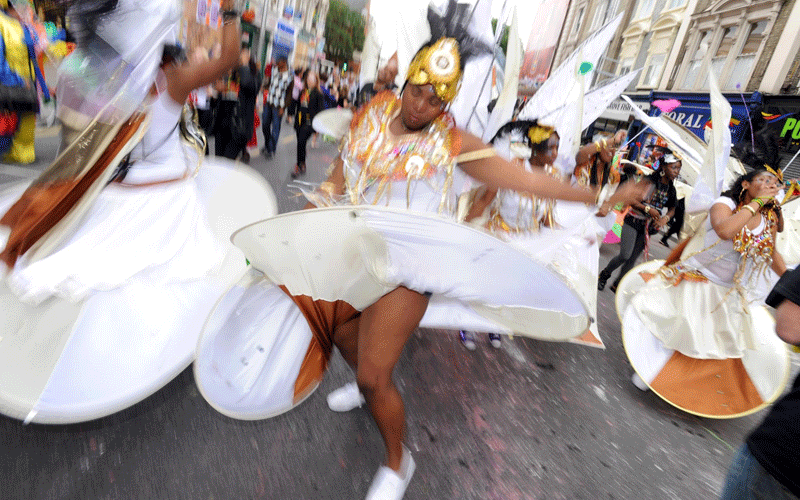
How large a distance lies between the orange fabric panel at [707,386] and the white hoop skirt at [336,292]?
189 centimetres

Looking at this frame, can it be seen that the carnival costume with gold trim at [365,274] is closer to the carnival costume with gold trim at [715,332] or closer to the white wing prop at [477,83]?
the white wing prop at [477,83]

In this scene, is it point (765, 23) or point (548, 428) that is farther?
point (765, 23)

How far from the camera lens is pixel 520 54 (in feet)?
8.55

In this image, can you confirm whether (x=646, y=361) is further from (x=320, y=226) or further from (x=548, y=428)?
(x=320, y=226)

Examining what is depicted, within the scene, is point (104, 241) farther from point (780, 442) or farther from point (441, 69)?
point (780, 442)

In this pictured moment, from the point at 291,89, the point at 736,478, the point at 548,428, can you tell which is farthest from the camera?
the point at 291,89

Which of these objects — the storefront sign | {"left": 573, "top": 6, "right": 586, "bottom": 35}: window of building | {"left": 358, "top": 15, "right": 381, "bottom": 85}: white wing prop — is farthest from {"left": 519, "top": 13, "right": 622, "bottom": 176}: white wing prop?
{"left": 573, "top": 6, "right": 586, "bottom": 35}: window of building

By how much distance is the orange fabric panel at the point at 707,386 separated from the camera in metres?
2.83

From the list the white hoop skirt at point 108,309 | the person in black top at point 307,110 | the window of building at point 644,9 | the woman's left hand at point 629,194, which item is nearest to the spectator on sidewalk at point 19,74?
the person in black top at point 307,110

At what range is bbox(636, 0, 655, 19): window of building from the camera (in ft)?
64.2

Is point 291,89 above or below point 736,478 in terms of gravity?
above

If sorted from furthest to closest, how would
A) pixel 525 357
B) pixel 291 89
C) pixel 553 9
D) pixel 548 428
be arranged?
1. pixel 291 89
2. pixel 525 357
3. pixel 553 9
4. pixel 548 428

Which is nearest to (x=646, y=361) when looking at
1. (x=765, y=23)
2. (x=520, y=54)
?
(x=520, y=54)

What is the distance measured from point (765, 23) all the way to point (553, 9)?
654 inches
